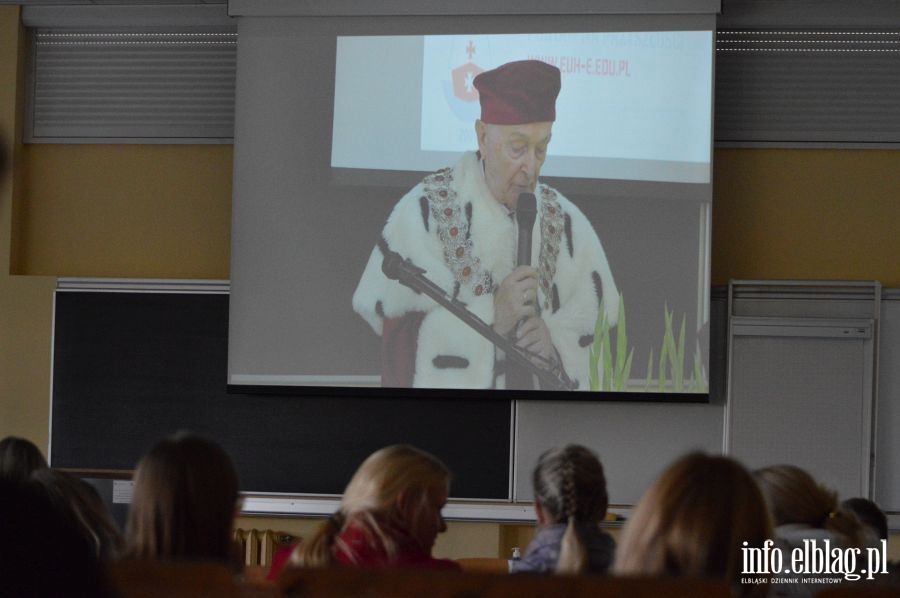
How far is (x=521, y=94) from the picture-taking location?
5316mm

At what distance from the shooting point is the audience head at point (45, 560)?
0.86 m

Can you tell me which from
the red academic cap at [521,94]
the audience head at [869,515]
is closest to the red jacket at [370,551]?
the audience head at [869,515]

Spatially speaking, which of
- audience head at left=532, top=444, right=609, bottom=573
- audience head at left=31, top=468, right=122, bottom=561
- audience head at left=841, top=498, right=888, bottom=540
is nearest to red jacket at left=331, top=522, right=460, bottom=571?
audience head at left=532, top=444, right=609, bottom=573

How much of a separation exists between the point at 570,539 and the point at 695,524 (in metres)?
0.74

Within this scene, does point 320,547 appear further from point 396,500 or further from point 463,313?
point 463,313

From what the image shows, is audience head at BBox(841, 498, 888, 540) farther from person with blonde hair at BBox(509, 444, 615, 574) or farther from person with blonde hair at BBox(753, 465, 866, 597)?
person with blonde hair at BBox(509, 444, 615, 574)

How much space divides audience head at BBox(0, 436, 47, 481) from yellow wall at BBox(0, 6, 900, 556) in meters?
2.60

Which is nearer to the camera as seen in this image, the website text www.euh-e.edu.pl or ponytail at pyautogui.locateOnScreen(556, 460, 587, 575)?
ponytail at pyautogui.locateOnScreen(556, 460, 587, 575)

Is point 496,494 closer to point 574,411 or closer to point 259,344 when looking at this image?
point 574,411

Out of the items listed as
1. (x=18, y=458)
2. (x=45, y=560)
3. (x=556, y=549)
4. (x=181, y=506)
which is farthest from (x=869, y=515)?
(x=45, y=560)

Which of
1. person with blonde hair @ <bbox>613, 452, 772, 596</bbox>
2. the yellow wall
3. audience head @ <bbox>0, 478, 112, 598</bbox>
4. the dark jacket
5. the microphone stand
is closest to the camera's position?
audience head @ <bbox>0, 478, 112, 598</bbox>

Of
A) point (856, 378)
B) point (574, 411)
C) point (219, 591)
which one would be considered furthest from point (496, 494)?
point (219, 591)

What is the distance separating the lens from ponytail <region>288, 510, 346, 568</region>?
86.4 inches

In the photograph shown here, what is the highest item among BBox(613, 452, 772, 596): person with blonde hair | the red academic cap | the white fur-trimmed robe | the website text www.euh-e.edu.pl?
the red academic cap
